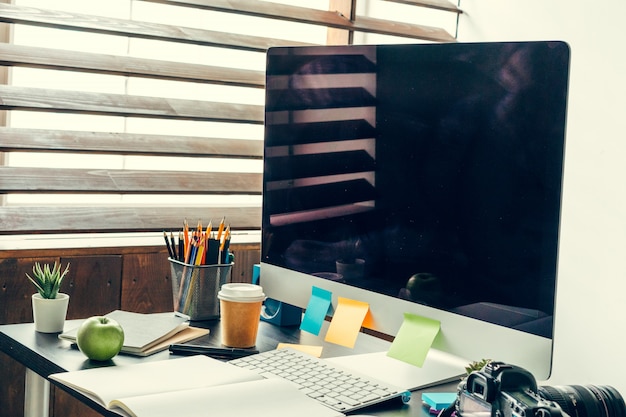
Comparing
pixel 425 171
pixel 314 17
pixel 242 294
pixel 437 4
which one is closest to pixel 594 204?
pixel 437 4

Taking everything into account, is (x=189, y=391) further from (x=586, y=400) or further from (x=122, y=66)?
(x=122, y=66)

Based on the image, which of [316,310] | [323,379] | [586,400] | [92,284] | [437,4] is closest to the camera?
[586,400]

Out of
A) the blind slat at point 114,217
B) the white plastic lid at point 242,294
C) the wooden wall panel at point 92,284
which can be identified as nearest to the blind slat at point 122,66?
the blind slat at point 114,217

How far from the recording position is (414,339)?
1183 mm

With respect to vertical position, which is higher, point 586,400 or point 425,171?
point 425,171

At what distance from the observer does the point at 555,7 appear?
2184 mm

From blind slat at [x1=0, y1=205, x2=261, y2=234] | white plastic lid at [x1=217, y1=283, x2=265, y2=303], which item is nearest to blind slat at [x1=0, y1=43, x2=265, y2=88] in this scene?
blind slat at [x1=0, y1=205, x2=261, y2=234]

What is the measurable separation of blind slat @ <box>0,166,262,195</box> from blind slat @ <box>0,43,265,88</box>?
24 centimetres

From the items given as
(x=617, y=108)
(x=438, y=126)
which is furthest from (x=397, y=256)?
(x=617, y=108)

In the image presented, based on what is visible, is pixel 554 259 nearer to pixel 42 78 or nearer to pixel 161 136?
pixel 161 136

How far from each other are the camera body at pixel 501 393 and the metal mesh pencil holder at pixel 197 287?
69 centimetres

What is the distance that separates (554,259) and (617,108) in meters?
1.13

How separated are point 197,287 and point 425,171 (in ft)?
1.78

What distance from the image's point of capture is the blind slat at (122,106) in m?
1.68
